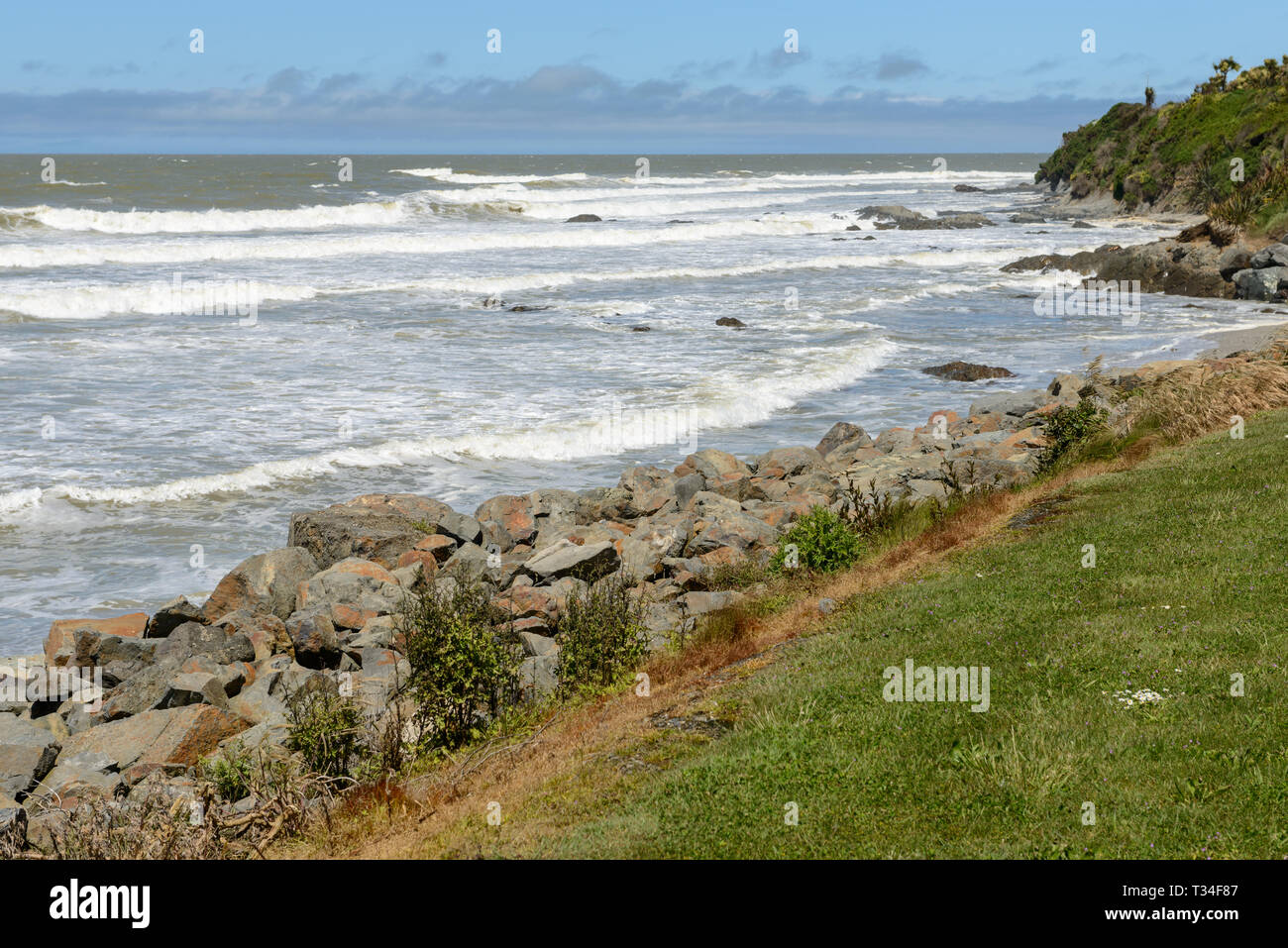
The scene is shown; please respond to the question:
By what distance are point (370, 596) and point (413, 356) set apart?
1698 centimetres

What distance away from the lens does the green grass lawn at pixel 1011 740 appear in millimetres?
5887

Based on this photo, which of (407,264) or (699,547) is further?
(407,264)

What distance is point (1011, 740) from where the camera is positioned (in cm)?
677

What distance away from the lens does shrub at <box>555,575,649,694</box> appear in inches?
398

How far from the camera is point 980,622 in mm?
9281

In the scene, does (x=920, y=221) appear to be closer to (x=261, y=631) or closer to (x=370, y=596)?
(x=370, y=596)

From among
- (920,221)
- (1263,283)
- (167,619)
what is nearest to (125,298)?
(167,619)

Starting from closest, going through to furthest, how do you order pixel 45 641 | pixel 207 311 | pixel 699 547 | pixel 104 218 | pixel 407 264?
pixel 45 641, pixel 699 547, pixel 207 311, pixel 407 264, pixel 104 218

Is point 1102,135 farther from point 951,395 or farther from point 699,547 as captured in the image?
point 699,547

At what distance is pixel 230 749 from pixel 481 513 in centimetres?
796

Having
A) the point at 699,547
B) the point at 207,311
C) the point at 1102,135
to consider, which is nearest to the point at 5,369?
the point at 207,311

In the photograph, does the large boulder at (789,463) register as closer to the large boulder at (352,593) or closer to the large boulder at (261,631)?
the large boulder at (352,593)

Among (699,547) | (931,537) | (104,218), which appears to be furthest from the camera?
(104,218)
